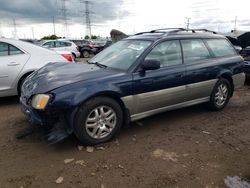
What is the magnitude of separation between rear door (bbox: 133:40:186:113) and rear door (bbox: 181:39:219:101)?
0.16 metres

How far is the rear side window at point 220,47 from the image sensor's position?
5.17m

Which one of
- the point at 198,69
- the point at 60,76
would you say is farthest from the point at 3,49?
the point at 198,69

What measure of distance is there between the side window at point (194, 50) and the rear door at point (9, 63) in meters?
3.47

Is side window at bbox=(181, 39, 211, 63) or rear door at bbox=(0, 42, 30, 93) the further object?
rear door at bbox=(0, 42, 30, 93)

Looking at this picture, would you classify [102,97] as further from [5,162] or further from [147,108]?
[5,162]

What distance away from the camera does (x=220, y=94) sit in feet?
17.4

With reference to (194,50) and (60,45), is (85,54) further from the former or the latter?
(194,50)

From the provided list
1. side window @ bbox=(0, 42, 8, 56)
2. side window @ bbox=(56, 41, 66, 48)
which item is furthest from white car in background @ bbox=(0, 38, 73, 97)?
side window @ bbox=(56, 41, 66, 48)

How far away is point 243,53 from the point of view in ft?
30.9

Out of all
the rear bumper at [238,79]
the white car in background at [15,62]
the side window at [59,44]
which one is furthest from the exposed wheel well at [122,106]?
the side window at [59,44]

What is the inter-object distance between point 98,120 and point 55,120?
0.60 meters

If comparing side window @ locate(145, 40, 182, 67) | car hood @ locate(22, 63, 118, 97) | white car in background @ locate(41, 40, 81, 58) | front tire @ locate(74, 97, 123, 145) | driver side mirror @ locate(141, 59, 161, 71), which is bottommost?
front tire @ locate(74, 97, 123, 145)

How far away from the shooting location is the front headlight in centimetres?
333

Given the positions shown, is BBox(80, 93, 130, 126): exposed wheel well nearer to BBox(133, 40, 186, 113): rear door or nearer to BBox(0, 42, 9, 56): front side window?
BBox(133, 40, 186, 113): rear door
